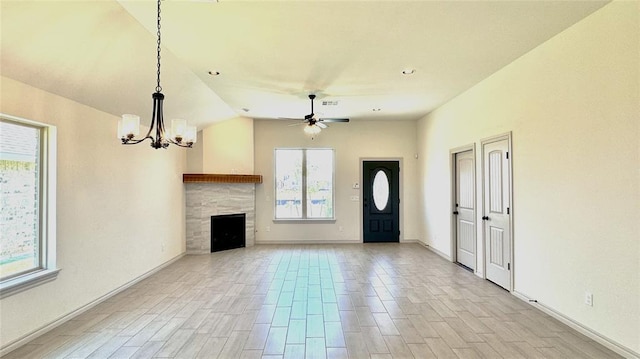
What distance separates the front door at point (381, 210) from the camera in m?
7.77

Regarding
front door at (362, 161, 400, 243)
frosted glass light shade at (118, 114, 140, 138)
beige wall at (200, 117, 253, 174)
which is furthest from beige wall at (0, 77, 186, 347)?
front door at (362, 161, 400, 243)

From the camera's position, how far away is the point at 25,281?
115 inches

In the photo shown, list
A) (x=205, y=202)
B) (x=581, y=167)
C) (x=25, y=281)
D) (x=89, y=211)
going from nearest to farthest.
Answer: (x=25, y=281) < (x=581, y=167) < (x=89, y=211) < (x=205, y=202)

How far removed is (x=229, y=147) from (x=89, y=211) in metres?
3.67

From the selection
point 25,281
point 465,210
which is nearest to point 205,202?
A: point 25,281

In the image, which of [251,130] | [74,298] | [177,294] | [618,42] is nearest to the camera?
[618,42]

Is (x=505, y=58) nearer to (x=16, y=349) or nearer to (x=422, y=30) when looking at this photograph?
(x=422, y=30)

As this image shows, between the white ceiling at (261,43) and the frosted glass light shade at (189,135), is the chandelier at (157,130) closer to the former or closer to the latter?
the frosted glass light shade at (189,135)

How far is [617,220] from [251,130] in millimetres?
6563

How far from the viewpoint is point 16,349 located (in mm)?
2818

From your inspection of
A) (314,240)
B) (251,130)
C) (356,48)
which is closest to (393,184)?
(314,240)

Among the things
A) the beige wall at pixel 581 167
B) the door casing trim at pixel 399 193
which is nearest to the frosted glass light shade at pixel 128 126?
the beige wall at pixel 581 167

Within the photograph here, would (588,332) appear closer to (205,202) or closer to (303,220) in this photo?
(303,220)

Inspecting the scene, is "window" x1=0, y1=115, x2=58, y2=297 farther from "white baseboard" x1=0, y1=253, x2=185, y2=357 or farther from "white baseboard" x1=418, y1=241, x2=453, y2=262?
"white baseboard" x1=418, y1=241, x2=453, y2=262
